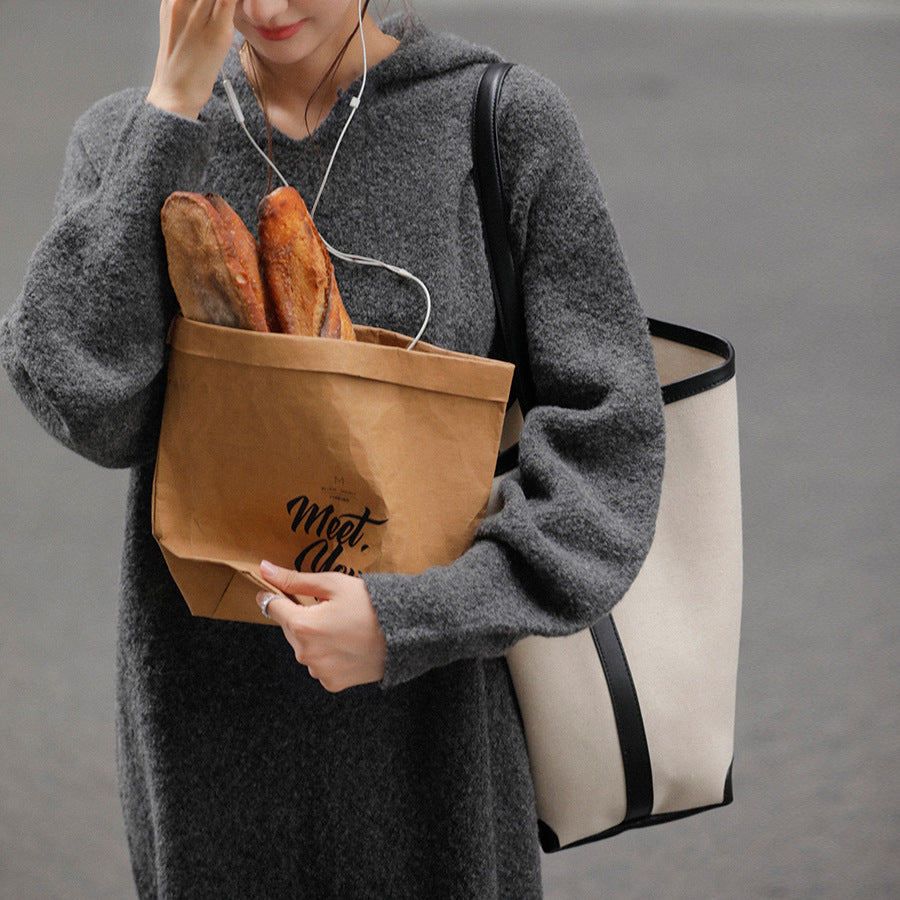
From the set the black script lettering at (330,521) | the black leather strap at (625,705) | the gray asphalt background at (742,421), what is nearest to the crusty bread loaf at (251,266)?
the black script lettering at (330,521)

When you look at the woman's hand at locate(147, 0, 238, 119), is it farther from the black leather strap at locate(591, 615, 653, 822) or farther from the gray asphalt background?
the gray asphalt background

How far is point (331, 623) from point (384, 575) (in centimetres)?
5

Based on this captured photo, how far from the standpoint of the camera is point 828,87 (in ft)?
14.7

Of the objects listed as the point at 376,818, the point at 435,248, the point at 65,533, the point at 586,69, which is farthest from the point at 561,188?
the point at 586,69

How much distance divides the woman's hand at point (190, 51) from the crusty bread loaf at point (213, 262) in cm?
9

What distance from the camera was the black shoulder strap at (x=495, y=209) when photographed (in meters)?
0.86

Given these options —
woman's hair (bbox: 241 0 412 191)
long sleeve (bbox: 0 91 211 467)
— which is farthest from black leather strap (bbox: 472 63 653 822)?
long sleeve (bbox: 0 91 211 467)

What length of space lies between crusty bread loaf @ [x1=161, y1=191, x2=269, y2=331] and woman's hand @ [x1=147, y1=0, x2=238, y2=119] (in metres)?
0.09

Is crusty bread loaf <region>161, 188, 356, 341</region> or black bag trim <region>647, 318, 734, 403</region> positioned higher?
crusty bread loaf <region>161, 188, 356, 341</region>

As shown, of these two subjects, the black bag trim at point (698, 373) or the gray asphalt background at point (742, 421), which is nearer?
the black bag trim at point (698, 373)

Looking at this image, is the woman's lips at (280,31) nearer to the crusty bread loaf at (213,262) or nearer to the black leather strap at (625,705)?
the crusty bread loaf at (213,262)

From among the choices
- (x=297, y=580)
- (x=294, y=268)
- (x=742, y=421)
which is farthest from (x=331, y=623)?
(x=742, y=421)

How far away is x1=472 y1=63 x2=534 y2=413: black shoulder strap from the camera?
857 millimetres

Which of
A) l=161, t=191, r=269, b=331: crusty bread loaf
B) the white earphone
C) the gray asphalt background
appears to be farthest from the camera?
the gray asphalt background
